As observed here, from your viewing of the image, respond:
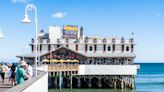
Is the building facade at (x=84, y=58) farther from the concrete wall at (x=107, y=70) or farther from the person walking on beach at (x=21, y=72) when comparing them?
the person walking on beach at (x=21, y=72)

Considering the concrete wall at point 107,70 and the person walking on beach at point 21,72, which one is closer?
the person walking on beach at point 21,72

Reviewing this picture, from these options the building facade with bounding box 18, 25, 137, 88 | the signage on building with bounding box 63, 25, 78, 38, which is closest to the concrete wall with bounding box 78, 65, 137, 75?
the building facade with bounding box 18, 25, 137, 88

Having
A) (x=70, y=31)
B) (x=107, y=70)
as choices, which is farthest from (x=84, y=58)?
(x=107, y=70)

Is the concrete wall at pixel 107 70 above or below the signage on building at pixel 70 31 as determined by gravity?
below

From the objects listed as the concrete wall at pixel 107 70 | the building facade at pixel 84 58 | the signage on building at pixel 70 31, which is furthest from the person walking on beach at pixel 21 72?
the signage on building at pixel 70 31

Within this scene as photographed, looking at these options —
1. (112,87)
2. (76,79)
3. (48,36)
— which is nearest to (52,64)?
(76,79)

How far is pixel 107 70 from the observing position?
67375 millimetres

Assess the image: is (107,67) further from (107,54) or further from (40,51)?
(40,51)

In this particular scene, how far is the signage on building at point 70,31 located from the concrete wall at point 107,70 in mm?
14147

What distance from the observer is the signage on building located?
80.9 metres

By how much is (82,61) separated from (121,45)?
724 centimetres

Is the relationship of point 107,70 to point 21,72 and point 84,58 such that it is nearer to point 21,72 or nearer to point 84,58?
point 84,58

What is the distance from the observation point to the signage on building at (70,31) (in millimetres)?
80938

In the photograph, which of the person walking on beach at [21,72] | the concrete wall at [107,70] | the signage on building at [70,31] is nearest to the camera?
the person walking on beach at [21,72]
